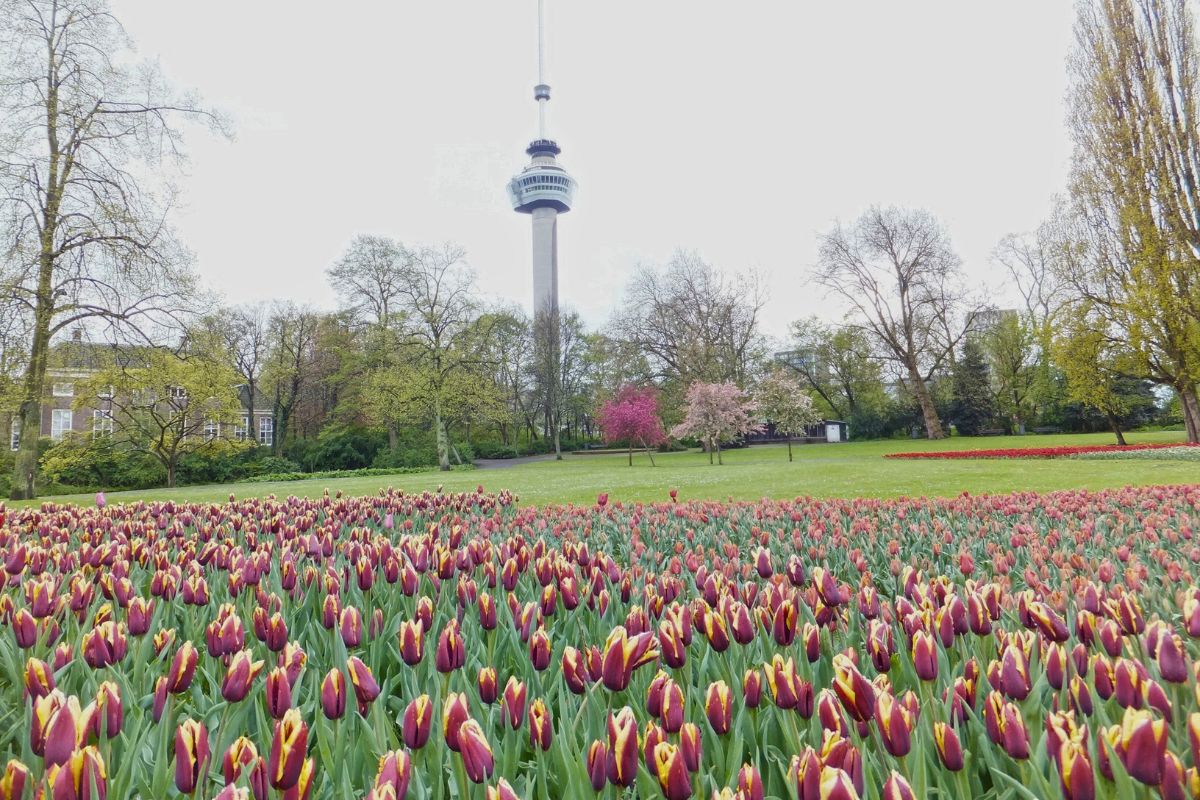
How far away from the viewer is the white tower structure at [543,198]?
3287 inches

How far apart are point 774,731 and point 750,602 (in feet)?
2.44

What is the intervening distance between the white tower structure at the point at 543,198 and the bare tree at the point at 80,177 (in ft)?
204

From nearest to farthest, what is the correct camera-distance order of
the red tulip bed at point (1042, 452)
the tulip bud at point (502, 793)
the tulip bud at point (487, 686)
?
the tulip bud at point (502, 793) < the tulip bud at point (487, 686) < the red tulip bed at point (1042, 452)

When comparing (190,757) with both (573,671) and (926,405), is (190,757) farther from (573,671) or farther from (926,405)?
(926,405)

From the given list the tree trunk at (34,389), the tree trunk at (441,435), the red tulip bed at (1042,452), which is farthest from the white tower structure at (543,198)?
the tree trunk at (34,389)

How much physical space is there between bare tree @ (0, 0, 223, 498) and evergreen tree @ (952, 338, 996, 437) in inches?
1809

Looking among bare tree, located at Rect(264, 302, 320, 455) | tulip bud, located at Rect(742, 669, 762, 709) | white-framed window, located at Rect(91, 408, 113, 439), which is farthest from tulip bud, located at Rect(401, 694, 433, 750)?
bare tree, located at Rect(264, 302, 320, 455)

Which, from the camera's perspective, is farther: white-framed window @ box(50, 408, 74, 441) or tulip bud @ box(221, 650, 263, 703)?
white-framed window @ box(50, 408, 74, 441)

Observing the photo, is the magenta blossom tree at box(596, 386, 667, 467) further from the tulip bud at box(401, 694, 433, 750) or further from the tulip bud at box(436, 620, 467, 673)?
the tulip bud at box(401, 694, 433, 750)

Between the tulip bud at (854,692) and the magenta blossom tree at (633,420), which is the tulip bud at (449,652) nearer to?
the tulip bud at (854,692)

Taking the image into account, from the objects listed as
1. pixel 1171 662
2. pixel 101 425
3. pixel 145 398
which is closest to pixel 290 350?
pixel 101 425

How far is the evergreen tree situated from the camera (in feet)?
148

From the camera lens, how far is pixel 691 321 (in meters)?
41.3

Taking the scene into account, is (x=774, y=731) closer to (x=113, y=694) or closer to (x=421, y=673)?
(x=421, y=673)
